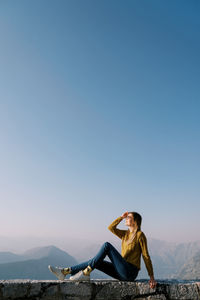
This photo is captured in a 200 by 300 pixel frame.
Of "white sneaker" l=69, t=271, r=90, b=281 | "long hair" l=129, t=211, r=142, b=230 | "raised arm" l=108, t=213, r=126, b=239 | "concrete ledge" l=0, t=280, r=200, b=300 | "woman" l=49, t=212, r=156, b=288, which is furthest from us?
"raised arm" l=108, t=213, r=126, b=239

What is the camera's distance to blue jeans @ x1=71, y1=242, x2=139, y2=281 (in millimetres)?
3590

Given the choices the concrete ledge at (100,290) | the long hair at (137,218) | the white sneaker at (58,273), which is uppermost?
the long hair at (137,218)

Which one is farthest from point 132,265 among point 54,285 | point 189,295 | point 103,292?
point 54,285

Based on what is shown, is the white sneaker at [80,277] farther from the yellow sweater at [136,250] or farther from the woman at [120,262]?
the yellow sweater at [136,250]

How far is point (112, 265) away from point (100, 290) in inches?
22.8

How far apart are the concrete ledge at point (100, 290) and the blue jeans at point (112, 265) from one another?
9.4 inches

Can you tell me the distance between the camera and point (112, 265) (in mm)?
3846

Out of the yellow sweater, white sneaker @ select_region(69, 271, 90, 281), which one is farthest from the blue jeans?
white sneaker @ select_region(69, 271, 90, 281)

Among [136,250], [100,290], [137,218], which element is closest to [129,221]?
[137,218]

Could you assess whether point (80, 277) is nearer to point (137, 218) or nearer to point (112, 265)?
point (112, 265)

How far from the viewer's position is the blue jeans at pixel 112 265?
11.8 feet

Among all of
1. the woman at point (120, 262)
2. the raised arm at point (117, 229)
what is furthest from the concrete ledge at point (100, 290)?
the raised arm at point (117, 229)

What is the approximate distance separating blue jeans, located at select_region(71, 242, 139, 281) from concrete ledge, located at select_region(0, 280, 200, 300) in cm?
24

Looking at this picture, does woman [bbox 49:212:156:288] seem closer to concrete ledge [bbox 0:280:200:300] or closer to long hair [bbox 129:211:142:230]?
long hair [bbox 129:211:142:230]
